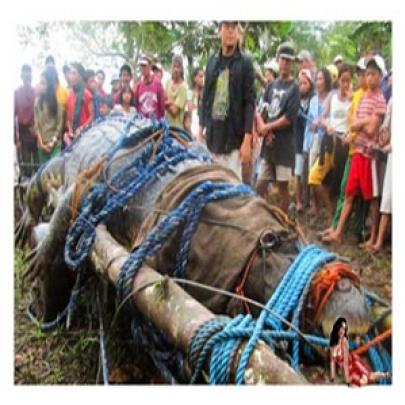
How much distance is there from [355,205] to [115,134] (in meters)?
1.28

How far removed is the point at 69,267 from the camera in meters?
4.07

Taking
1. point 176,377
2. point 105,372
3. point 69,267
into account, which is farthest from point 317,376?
point 69,267

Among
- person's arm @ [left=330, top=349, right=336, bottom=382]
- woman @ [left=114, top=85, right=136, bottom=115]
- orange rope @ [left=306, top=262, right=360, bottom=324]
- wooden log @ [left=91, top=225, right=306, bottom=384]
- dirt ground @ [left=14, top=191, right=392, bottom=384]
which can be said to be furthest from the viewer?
woman @ [left=114, top=85, right=136, bottom=115]

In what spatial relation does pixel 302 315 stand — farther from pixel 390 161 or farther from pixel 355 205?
pixel 390 161

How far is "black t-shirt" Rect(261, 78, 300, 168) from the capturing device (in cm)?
Answer: 400

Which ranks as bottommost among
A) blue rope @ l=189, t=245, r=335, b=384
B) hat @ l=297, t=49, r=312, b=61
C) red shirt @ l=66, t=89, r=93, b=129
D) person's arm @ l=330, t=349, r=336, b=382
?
person's arm @ l=330, t=349, r=336, b=382

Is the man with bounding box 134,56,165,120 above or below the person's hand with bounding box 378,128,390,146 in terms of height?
above

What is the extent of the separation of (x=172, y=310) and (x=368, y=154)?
129 cm

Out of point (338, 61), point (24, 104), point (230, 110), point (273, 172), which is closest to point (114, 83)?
point (24, 104)

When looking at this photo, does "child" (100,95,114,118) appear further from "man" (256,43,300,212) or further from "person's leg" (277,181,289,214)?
"person's leg" (277,181,289,214)

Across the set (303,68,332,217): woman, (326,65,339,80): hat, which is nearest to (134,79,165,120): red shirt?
(303,68,332,217): woman

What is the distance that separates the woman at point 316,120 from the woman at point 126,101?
902 millimetres

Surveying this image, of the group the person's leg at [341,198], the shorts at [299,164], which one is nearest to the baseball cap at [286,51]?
the shorts at [299,164]

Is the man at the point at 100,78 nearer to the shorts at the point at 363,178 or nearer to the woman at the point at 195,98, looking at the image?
the woman at the point at 195,98
